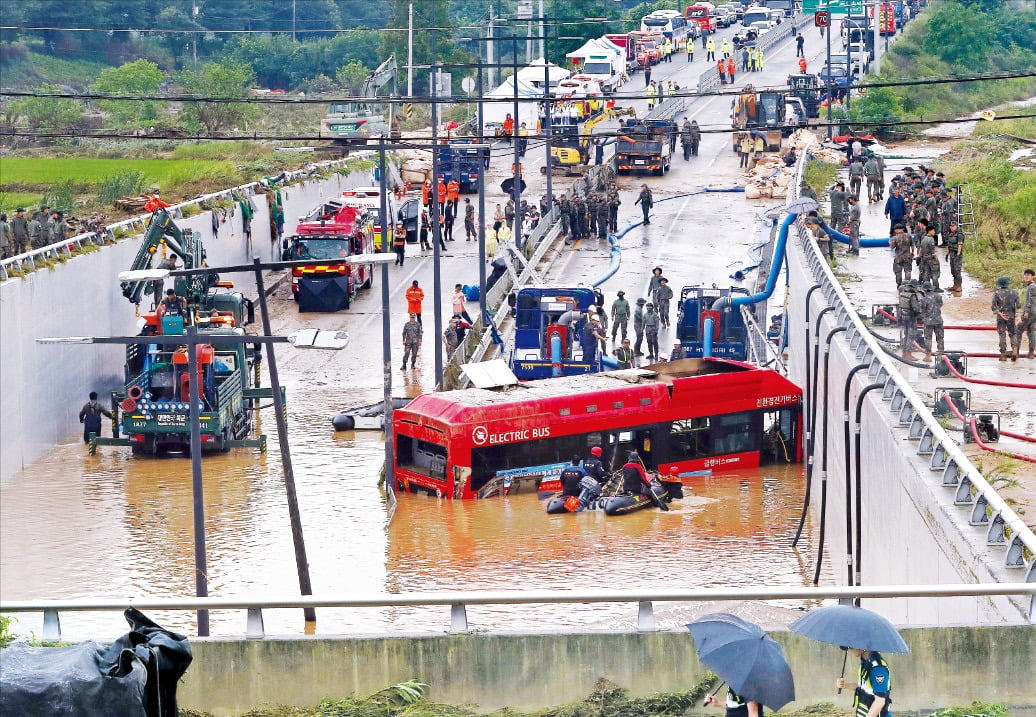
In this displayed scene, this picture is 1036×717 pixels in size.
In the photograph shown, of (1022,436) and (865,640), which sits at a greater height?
(865,640)

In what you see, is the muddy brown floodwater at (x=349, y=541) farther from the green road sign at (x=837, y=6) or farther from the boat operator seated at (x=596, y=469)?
the green road sign at (x=837, y=6)

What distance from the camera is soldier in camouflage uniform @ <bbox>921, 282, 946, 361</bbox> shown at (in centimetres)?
2793

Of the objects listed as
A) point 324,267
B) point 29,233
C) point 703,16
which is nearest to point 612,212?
point 324,267

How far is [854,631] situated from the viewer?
33.5ft

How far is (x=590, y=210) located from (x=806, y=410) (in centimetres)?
2549

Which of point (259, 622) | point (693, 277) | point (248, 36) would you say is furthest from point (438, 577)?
point (248, 36)

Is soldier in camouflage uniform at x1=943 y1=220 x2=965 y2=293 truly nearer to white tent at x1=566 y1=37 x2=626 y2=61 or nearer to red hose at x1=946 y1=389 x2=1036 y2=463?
red hose at x1=946 y1=389 x2=1036 y2=463

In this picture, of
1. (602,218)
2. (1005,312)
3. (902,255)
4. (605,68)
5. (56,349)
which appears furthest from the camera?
(605,68)

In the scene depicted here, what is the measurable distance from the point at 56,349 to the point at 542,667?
102 feet

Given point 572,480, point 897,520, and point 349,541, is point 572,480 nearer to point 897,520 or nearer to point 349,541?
point 349,541

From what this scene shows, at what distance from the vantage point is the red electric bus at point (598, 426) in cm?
3356

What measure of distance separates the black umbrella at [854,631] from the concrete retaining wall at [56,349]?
29.8 m

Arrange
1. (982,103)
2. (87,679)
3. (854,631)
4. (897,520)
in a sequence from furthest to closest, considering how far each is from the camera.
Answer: (982,103)
(897,520)
(854,631)
(87,679)

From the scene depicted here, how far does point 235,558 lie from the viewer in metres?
30.8
